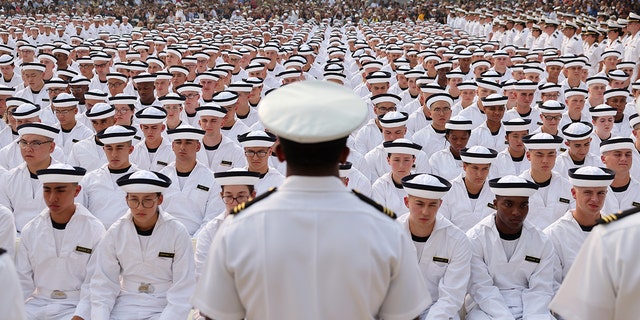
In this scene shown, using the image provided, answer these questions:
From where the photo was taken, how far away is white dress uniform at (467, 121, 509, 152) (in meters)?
7.76

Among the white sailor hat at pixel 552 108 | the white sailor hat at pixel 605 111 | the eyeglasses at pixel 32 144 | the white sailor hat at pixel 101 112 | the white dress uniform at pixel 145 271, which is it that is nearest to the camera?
the white dress uniform at pixel 145 271

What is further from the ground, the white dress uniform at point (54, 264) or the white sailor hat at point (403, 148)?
the white sailor hat at point (403, 148)

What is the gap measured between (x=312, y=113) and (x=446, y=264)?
2793mm

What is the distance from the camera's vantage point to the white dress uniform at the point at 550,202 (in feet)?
19.1

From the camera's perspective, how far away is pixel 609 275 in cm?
186

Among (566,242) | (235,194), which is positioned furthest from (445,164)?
(235,194)

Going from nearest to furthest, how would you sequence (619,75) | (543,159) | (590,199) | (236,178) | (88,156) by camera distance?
(590,199) < (236,178) < (543,159) < (88,156) < (619,75)

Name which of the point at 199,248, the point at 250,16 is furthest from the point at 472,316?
the point at 250,16

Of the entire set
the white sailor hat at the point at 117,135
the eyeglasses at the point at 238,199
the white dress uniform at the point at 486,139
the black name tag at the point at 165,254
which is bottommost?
the white dress uniform at the point at 486,139

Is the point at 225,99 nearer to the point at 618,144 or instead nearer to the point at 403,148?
the point at 403,148

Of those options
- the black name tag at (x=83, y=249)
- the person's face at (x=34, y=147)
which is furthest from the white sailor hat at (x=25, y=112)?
the black name tag at (x=83, y=249)

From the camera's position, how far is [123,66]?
11781mm

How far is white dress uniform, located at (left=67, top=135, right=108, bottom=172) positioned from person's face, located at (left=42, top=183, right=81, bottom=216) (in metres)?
2.46

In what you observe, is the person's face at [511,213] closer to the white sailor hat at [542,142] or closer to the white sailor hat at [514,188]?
the white sailor hat at [514,188]
